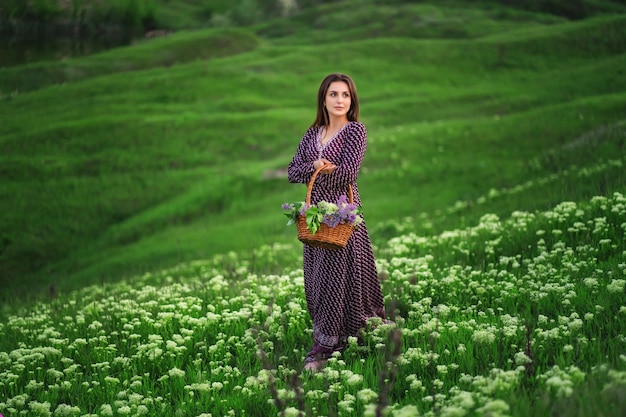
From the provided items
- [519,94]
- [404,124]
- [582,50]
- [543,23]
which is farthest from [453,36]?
[404,124]

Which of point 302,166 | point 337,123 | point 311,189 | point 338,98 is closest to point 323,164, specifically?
point 311,189

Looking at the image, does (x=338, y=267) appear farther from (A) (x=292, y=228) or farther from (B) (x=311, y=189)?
(A) (x=292, y=228)

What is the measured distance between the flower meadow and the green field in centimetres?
4

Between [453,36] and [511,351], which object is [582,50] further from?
[511,351]

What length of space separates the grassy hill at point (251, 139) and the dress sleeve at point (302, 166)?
8.55m

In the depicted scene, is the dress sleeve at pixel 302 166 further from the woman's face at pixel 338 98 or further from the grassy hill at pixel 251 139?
the grassy hill at pixel 251 139

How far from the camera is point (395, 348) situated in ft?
Result: 14.2

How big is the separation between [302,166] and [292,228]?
17.1 m

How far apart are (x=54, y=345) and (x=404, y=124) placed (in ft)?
118

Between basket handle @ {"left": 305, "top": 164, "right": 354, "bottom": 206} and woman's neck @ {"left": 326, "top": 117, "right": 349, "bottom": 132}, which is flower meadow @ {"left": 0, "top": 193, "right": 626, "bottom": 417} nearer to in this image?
basket handle @ {"left": 305, "top": 164, "right": 354, "bottom": 206}

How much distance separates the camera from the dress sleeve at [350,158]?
7.72 m

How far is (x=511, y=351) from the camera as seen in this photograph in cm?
643

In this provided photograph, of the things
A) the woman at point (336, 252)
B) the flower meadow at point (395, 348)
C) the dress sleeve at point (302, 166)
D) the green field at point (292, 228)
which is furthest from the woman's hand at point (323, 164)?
the green field at point (292, 228)

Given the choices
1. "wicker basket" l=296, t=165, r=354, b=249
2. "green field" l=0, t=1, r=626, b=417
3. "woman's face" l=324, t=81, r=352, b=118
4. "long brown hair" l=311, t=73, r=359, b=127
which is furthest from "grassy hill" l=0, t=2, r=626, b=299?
"wicker basket" l=296, t=165, r=354, b=249
